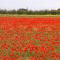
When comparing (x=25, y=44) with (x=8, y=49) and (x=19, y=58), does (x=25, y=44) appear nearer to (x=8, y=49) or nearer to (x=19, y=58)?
(x=8, y=49)

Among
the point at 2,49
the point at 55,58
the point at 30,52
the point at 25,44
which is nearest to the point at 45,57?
the point at 55,58

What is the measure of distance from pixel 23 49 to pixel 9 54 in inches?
25.5

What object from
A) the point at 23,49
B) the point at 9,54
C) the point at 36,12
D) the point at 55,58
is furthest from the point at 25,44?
the point at 36,12

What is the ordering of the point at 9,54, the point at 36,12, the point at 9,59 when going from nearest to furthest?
the point at 9,59 < the point at 9,54 < the point at 36,12

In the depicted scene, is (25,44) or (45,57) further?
(25,44)

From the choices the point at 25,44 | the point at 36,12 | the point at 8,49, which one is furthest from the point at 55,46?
the point at 36,12

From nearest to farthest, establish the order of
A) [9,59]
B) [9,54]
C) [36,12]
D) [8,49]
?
[9,59] → [9,54] → [8,49] → [36,12]

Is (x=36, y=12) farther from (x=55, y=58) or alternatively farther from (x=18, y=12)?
(x=55, y=58)

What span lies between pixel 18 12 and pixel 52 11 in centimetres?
509

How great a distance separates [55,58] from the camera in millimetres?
5285

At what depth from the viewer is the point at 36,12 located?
118 ft

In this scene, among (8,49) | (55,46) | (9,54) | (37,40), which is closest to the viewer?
(9,54)

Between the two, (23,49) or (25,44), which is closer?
(23,49)

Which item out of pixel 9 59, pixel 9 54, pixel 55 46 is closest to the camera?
pixel 9 59
